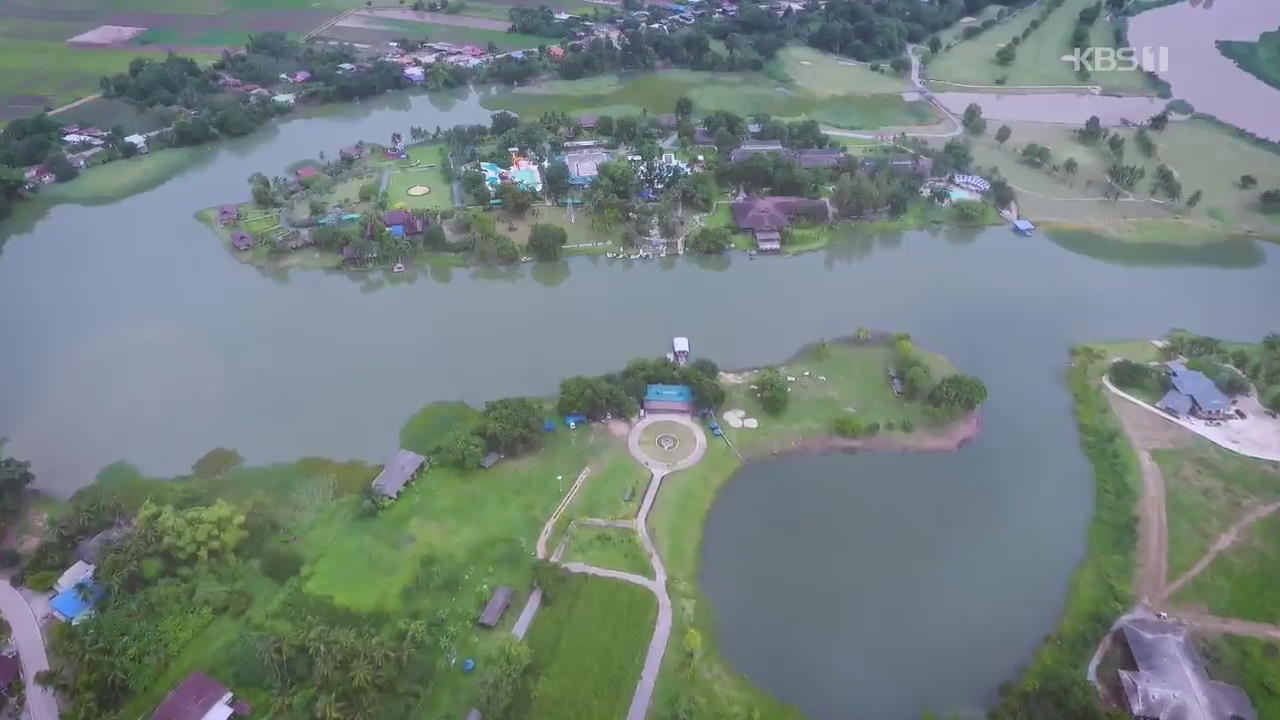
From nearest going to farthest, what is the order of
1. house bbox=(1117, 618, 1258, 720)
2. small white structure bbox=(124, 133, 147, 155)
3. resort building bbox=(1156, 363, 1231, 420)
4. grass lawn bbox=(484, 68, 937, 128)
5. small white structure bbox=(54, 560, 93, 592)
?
house bbox=(1117, 618, 1258, 720), small white structure bbox=(54, 560, 93, 592), resort building bbox=(1156, 363, 1231, 420), small white structure bbox=(124, 133, 147, 155), grass lawn bbox=(484, 68, 937, 128)

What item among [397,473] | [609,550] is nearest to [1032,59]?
[609,550]

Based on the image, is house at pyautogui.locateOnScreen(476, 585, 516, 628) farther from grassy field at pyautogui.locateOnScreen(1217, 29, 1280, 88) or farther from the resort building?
grassy field at pyautogui.locateOnScreen(1217, 29, 1280, 88)

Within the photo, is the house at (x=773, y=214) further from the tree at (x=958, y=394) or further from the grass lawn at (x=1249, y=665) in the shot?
the grass lawn at (x=1249, y=665)

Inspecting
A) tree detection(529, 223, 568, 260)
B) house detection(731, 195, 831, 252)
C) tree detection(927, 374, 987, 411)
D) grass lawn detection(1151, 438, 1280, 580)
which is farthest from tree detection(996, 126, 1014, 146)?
tree detection(529, 223, 568, 260)

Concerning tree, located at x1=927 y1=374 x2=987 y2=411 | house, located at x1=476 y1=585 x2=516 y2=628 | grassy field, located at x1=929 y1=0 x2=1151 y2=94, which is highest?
grassy field, located at x1=929 y1=0 x2=1151 y2=94

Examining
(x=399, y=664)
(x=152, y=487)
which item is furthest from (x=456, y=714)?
(x=152, y=487)
